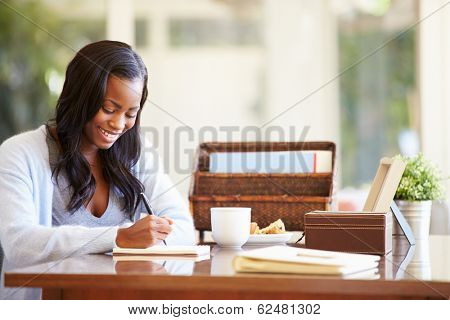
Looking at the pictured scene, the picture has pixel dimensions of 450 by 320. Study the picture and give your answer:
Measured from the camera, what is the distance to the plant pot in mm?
1913

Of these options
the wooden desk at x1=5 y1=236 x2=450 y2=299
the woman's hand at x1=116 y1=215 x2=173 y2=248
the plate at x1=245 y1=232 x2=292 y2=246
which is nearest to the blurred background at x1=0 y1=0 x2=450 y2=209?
the plate at x1=245 y1=232 x2=292 y2=246

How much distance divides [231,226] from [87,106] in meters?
0.50

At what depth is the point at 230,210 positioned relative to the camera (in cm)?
167

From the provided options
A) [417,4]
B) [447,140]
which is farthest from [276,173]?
[417,4]

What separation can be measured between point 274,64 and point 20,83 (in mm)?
1670

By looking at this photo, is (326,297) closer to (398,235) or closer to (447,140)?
(398,235)

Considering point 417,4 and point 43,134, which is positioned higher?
point 417,4

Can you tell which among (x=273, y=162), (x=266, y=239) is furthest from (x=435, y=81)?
(x=266, y=239)

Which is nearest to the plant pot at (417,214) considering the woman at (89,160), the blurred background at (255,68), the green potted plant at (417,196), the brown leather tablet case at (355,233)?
the green potted plant at (417,196)

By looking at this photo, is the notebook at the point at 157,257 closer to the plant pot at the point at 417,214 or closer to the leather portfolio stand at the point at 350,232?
the leather portfolio stand at the point at 350,232

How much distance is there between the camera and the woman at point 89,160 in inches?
70.2

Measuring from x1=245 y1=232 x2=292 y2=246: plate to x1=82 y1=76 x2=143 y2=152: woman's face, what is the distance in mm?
449
